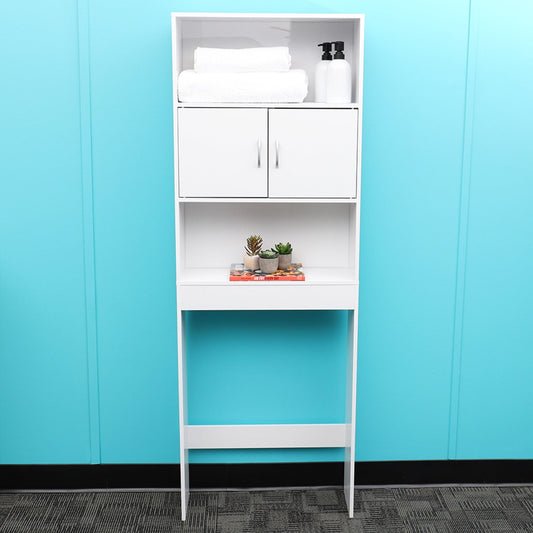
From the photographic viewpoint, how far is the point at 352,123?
196 centimetres

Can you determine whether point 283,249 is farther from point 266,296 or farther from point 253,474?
point 253,474

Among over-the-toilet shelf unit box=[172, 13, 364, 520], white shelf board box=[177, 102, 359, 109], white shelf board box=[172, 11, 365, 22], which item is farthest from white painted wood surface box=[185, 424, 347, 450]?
white shelf board box=[172, 11, 365, 22]

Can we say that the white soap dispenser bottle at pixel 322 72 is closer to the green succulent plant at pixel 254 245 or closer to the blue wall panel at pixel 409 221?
the blue wall panel at pixel 409 221

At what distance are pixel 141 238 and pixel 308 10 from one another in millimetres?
973

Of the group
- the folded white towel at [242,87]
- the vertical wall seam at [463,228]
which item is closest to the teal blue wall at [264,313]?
the vertical wall seam at [463,228]

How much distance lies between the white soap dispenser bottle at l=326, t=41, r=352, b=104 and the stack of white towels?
91mm

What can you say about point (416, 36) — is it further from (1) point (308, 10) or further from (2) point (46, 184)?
(2) point (46, 184)

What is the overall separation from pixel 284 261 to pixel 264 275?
0.34 ft

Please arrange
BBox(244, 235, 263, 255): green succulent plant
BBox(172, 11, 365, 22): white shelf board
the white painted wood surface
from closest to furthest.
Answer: BBox(172, 11, 365, 22): white shelf board < BBox(244, 235, 263, 255): green succulent plant < the white painted wood surface

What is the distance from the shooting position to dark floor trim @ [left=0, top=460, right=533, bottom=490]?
92.4 inches

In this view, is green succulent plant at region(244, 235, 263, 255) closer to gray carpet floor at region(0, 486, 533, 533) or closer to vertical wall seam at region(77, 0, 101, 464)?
vertical wall seam at region(77, 0, 101, 464)

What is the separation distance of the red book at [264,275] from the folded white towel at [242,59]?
0.65m

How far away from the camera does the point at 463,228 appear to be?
7.38 feet

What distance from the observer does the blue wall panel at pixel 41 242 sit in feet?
6.89
